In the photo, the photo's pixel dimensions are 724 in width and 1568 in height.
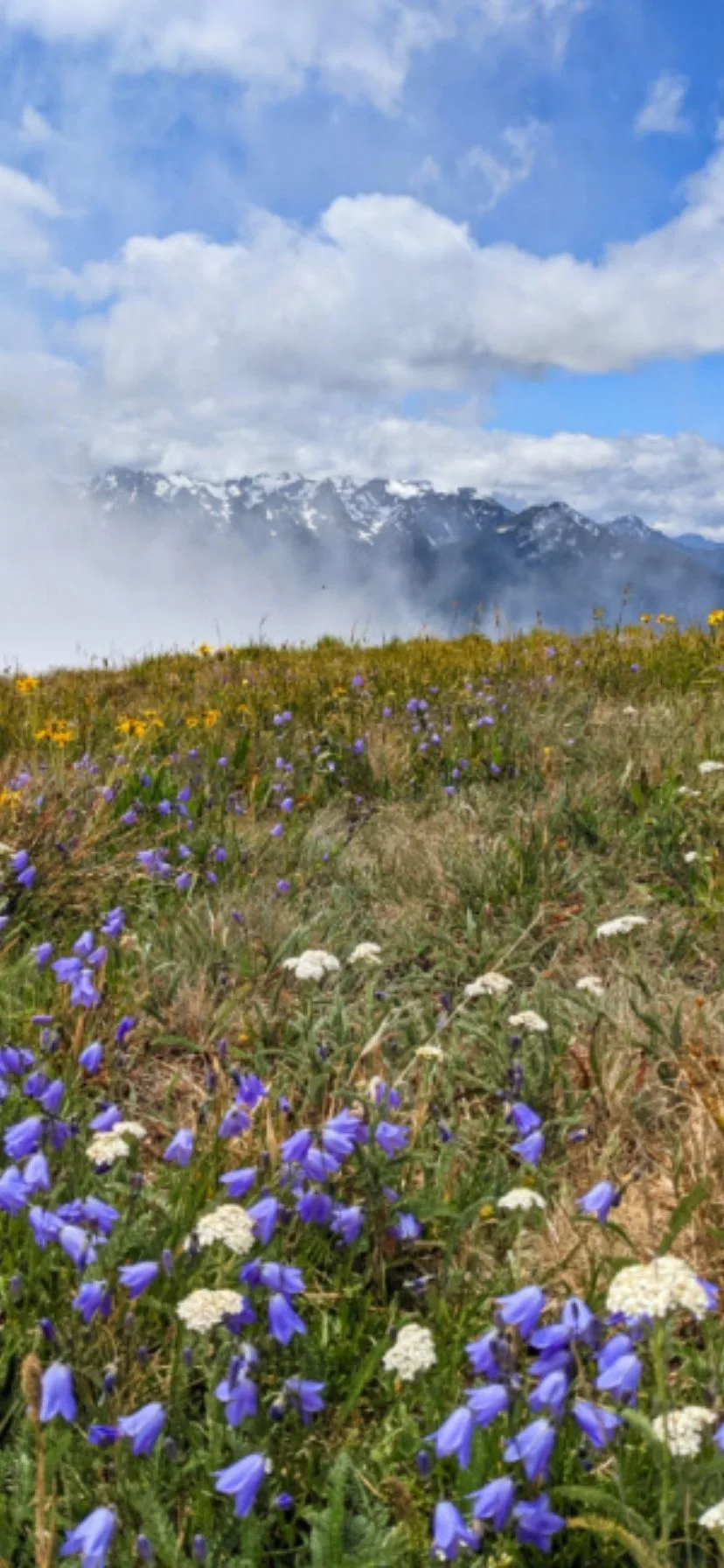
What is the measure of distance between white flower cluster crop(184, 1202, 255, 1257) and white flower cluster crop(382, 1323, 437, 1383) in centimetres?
29

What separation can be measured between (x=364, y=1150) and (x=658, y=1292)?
1013 millimetres

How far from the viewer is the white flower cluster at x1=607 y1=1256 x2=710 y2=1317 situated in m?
1.38

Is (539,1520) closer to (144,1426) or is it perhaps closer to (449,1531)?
(449,1531)

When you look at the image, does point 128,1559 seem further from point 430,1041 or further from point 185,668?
point 185,668

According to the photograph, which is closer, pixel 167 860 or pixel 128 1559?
pixel 128 1559

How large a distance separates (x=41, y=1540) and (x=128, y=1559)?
48cm

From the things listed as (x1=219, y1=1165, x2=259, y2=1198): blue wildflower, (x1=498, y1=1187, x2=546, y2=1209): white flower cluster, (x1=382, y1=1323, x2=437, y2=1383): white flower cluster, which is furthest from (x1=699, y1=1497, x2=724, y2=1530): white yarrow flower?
(x1=219, y1=1165, x2=259, y2=1198): blue wildflower

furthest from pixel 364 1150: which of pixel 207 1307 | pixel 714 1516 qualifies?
pixel 714 1516

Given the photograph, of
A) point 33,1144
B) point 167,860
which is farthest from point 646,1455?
point 167,860

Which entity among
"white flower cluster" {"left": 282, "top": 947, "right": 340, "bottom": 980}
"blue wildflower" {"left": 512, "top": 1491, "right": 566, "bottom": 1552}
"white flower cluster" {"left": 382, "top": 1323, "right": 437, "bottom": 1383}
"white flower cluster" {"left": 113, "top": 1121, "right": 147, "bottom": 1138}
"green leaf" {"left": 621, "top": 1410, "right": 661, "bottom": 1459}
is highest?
"white flower cluster" {"left": 282, "top": 947, "right": 340, "bottom": 980}

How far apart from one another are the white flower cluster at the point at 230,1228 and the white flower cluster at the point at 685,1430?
0.68 metres

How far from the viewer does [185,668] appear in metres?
9.67

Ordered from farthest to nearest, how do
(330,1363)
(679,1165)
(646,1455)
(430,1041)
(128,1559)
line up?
(430,1041) < (679,1165) < (330,1363) < (646,1455) < (128,1559)

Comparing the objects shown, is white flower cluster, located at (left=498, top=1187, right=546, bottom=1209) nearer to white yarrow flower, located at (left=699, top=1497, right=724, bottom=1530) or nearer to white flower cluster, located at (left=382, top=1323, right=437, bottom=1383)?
white flower cluster, located at (left=382, top=1323, right=437, bottom=1383)
